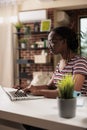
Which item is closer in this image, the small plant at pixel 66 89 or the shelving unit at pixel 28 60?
the small plant at pixel 66 89

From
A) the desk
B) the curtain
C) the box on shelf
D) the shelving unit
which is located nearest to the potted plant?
the shelving unit

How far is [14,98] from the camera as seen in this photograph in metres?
1.76

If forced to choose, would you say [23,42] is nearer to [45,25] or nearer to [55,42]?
[45,25]

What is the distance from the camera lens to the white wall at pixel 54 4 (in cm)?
515

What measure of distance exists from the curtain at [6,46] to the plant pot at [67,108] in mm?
4788

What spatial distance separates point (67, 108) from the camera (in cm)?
128

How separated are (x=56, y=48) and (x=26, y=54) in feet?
13.7

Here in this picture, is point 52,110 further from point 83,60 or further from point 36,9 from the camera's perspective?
point 36,9

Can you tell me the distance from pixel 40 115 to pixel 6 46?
495 cm

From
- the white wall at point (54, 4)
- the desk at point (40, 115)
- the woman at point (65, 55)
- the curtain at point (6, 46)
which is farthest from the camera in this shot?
the curtain at point (6, 46)

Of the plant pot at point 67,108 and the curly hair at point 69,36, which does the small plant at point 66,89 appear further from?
the curly hair at point 69,36

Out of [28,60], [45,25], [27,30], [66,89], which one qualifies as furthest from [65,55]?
[27,30]

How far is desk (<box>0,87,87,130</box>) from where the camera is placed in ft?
3.84

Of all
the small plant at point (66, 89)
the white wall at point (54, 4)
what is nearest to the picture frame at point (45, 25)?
the white wall at point (54, 4)
